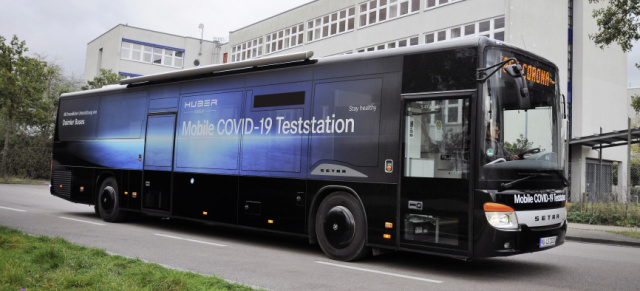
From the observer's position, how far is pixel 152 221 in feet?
46.5

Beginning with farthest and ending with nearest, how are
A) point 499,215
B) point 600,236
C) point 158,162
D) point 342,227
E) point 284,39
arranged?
point 284,39 → point 600,236 → point 158,162 → point 342,227 → point 499,215

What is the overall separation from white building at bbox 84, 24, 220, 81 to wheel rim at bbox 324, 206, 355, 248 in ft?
172

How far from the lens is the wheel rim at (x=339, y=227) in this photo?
27.4ft

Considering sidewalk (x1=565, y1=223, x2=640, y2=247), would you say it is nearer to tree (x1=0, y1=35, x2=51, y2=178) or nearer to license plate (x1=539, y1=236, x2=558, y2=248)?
license plate (x1=539, y1=236, x2=558, y2=248)

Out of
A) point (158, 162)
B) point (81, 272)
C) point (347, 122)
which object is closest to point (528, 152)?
point (347, 122)

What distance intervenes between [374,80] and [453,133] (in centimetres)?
163

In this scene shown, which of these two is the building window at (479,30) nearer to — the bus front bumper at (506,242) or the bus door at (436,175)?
the bus door at (436,175)

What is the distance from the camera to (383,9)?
36.1 meters

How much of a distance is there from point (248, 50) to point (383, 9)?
1824 cm

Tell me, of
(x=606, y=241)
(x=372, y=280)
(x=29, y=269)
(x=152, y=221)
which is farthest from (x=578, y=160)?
(x=29, y=269)

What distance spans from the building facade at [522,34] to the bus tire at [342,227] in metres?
20.7

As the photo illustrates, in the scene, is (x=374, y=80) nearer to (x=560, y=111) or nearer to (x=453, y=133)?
(x=453, y=133)

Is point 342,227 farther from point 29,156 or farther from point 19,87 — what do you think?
point 29,156

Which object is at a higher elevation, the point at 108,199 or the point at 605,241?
the point at 108,199
